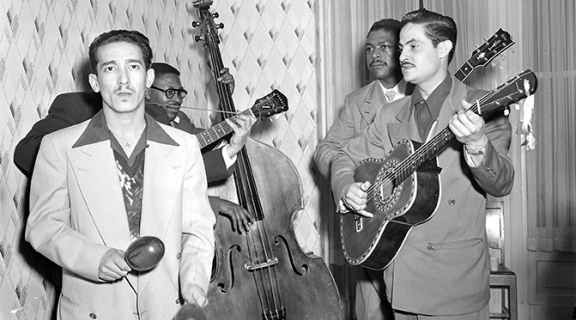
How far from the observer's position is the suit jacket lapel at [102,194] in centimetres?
192

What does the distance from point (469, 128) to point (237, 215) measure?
4.32 ft

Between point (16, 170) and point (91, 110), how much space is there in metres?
0.37

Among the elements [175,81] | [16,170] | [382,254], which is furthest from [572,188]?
[16,170]

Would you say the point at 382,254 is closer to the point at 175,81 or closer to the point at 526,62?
the point at 175,81

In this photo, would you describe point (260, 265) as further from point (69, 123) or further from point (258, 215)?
point (69, 123)

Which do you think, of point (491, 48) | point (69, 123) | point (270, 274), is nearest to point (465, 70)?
point (491, 48)

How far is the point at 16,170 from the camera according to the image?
8.75 ft

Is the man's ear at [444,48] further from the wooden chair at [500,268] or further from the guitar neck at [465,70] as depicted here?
the wooden chair at [500,268]

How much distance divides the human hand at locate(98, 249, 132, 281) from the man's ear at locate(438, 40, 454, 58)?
1314 mm

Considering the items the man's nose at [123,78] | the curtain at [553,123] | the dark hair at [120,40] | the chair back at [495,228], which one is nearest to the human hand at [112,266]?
the man's nose at [123,78]

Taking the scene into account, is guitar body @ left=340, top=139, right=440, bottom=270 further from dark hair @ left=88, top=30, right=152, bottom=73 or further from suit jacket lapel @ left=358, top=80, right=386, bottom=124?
dark hair @ left=88, top=30, right=152, bottom=73

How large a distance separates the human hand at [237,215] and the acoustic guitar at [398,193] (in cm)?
54

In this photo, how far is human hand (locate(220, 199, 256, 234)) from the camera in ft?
9.99

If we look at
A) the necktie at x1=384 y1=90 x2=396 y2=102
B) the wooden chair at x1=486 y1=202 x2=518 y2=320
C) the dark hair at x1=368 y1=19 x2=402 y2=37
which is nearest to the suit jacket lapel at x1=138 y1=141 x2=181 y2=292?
the necktie at x1=384 y1=90 x2=396 y2=102
